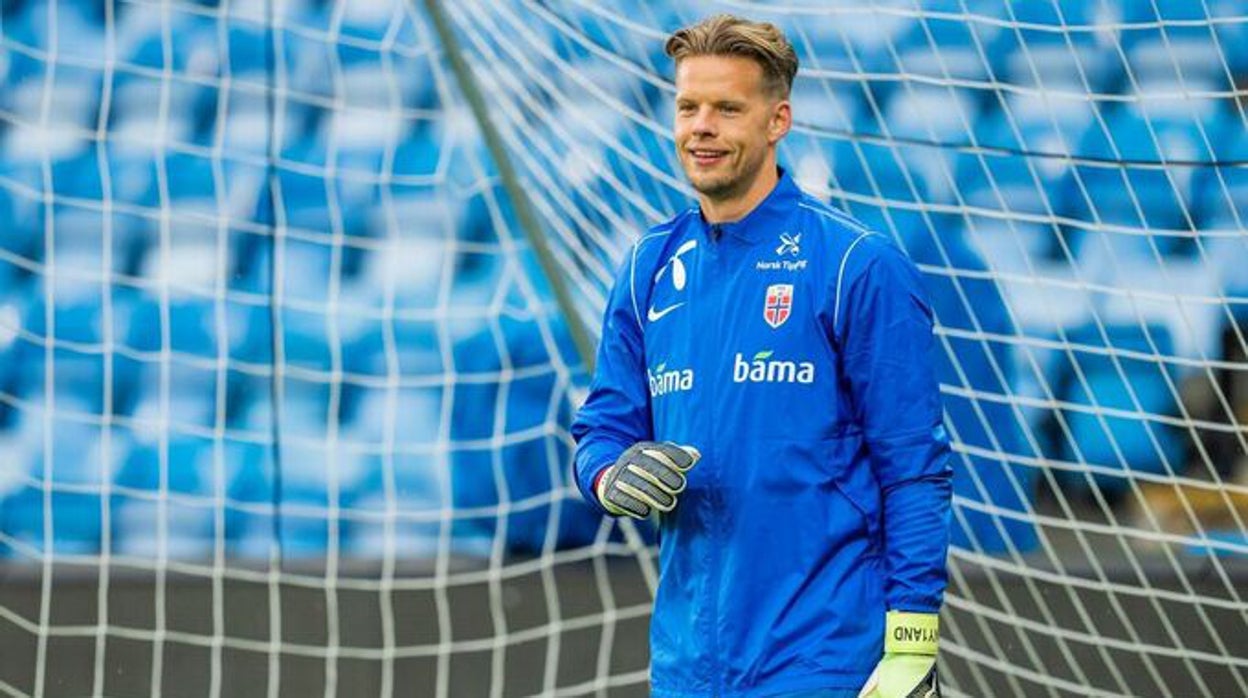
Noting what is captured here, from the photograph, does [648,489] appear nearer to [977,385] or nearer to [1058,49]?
[977,385]

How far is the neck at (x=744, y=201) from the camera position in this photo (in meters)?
2.51

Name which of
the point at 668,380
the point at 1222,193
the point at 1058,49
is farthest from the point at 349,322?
the point at 668,380

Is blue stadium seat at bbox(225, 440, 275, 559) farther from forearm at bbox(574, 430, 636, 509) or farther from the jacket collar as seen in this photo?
the jacket collar

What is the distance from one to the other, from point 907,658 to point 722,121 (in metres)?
0.62

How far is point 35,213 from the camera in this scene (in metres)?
4.72

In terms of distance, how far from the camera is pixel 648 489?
2.41 metres

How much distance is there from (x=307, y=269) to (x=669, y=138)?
→ 97 centimetres

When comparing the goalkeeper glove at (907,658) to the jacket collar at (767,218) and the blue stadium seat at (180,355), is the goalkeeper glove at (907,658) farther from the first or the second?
the blue stadium seat at (180,355)

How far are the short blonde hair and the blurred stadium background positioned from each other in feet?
5.32

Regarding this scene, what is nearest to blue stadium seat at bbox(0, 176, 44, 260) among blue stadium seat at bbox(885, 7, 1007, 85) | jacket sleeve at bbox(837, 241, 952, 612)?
blue stadium seat at bbox(885, 7, 1007, 85)

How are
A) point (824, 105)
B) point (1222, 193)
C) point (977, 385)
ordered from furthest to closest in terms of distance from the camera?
point (824, 105), point (977, 385), point (1222, 193)

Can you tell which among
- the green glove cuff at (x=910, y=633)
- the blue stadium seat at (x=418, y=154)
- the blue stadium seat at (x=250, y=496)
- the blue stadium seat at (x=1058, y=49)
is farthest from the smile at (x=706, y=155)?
the blue stadium seat at (x=250, y=496)

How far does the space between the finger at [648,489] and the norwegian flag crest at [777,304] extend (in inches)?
8.7

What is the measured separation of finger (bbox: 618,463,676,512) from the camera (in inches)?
94.7
